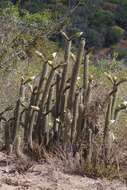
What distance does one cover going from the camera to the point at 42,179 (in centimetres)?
559

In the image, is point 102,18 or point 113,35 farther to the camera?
point 102,18

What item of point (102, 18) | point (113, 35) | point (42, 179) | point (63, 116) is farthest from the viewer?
point (102, 18)

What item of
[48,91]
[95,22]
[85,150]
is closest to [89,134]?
[85,150]

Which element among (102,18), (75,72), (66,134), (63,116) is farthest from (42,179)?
(102,18)

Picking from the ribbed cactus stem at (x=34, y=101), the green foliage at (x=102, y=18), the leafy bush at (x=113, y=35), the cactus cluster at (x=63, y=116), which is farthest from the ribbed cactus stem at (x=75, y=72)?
the leafy bush at (x=113, y=35)

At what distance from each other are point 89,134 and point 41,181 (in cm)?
71

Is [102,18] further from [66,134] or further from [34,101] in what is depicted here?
[66,134]

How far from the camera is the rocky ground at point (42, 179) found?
5.40 meters

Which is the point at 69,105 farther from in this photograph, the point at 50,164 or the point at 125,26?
the point at 125,26

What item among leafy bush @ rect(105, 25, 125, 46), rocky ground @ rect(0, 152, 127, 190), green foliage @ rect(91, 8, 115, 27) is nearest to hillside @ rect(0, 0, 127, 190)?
rocky ground @ rect(0, 152, 127, 190)

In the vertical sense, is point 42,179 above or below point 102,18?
below

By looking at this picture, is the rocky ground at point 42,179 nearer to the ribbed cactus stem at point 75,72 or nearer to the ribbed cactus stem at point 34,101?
the ribbed cactus stem at point 34,101

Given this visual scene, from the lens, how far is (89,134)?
5922 mm

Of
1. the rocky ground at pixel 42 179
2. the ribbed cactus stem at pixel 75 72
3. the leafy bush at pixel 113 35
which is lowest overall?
the rocky ground at pixel 42 179
